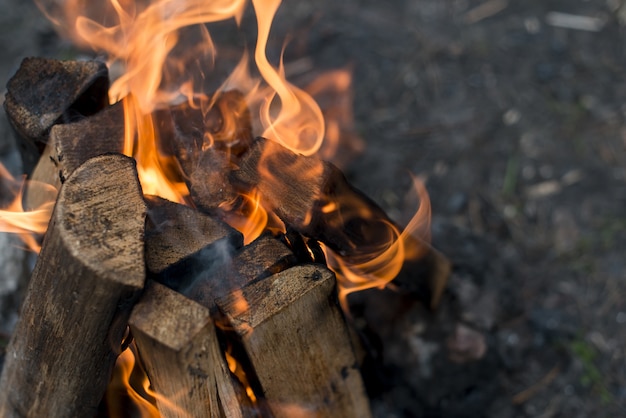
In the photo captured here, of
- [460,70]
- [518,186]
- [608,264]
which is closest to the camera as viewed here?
[608,264]

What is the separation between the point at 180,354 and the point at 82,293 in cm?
30

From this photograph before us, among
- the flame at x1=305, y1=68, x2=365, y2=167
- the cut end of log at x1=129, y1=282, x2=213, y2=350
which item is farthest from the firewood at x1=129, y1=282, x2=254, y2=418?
the flame at x1=305, y1=68, x2=365, y2=167

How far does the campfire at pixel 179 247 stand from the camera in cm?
164

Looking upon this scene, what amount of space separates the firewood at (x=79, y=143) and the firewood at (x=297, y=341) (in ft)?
2.18

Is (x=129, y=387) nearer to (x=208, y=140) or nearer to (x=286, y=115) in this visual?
(x=208, y=140)

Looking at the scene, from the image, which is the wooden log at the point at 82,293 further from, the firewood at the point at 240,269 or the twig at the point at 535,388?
the twig at the point at 535,388

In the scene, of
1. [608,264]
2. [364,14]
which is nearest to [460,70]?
[364,14]

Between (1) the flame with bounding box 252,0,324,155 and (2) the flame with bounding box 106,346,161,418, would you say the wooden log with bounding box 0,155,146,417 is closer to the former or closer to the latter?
(2) the flame with bounding box 106,346,161,418

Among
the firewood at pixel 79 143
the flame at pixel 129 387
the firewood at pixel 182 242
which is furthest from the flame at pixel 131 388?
the firewood at pixel 79 143

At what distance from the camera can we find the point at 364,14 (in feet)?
14.3

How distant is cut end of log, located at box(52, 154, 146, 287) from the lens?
5.24 ft

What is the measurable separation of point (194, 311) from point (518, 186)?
2.39 meters

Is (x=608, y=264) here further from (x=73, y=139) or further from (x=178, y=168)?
(x=73, y=139)

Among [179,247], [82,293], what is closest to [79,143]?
[179,247]
